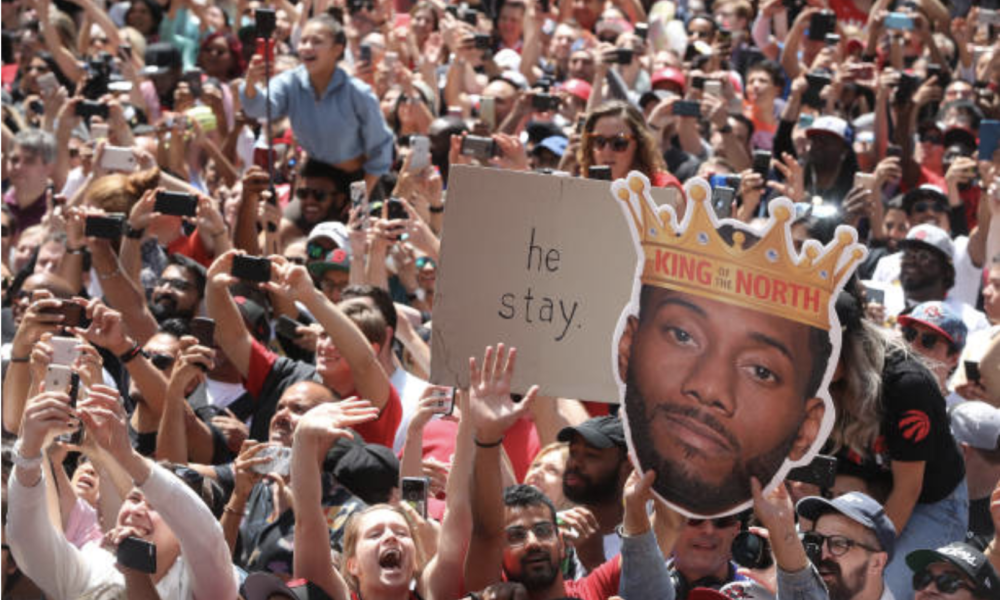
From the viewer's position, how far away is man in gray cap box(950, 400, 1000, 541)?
20.4ft

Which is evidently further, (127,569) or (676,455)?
(127,569)

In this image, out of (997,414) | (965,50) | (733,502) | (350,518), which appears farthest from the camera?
(965,50)

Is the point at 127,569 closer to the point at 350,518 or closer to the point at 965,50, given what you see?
the point at 350,518

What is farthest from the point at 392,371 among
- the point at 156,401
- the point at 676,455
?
the point at 676,455

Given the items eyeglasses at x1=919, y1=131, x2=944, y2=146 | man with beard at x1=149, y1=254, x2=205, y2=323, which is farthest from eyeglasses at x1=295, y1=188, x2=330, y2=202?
eyeglasses at x1=919, y1=131, x2=944, y2=146

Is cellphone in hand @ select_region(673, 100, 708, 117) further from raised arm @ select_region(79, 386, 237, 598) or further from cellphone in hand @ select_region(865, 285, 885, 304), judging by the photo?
raised arm @ select_region(79, 386, 237, 598)

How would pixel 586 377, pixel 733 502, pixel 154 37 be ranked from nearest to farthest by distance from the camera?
pixel 733 502 < pixel 586 377 < pixel 154 37

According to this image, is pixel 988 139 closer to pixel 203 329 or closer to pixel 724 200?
pixel 203 329

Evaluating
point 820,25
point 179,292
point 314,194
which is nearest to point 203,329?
point 179,292

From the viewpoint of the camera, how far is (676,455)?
14.5ft

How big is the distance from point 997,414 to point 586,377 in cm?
194

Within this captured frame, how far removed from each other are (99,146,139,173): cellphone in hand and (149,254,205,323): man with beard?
4.04ft

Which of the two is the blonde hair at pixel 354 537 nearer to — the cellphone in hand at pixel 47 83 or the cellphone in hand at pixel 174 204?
the cellphone in hand at pixel 174 204

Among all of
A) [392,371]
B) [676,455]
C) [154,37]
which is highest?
[676,455]
